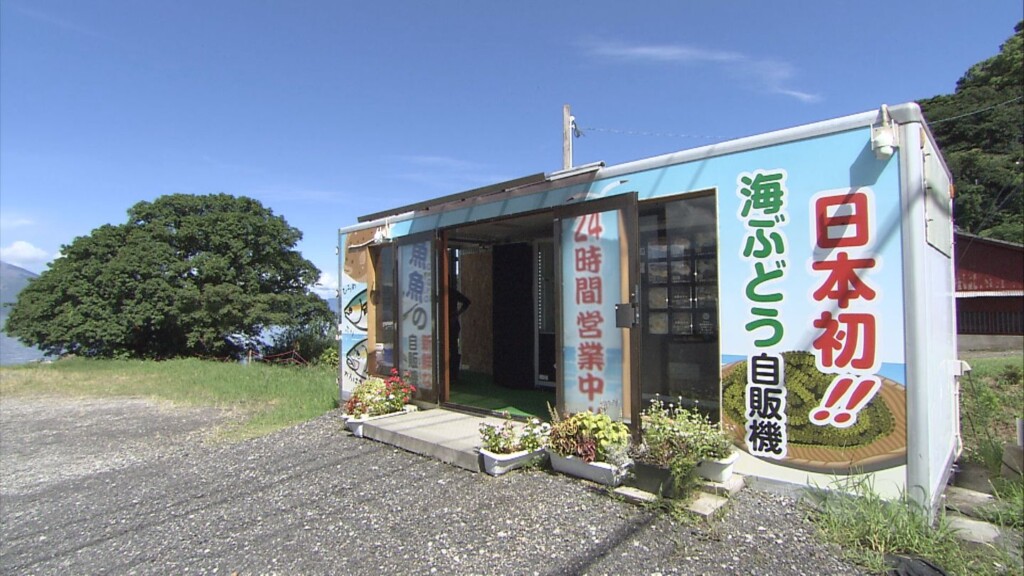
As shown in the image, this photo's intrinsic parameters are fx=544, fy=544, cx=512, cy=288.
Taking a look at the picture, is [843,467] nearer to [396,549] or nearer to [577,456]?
[577,456]

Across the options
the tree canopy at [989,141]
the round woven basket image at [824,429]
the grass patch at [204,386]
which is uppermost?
the tree canopy at [989,141]

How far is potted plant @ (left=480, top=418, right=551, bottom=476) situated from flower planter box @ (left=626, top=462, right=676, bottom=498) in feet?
2.80

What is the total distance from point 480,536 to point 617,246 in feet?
7.48

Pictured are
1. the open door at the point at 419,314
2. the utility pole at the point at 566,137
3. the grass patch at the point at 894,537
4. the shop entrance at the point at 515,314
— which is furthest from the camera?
the utility pole at the point at 566,137

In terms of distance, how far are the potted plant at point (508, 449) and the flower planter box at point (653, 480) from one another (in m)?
0.85

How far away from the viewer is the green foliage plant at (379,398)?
5.79 metres

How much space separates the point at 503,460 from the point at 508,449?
0.39 ft

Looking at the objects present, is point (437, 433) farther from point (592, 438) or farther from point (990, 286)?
point (990, 286)

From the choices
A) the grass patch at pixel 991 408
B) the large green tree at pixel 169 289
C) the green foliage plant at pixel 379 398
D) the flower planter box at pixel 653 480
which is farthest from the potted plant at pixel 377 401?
the large green tree at pixel 169 289

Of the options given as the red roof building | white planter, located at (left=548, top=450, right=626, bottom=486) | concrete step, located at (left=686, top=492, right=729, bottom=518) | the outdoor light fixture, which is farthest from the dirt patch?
the red roof building

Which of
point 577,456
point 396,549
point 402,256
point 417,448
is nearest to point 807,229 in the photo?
point 577,456

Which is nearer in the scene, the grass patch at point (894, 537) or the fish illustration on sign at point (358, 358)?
the grass patch at point (894, 537)

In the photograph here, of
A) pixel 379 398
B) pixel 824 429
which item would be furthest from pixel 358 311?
pixel 824 429

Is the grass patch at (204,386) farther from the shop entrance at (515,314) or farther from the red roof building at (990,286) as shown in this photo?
the red roof building at (990,286)
